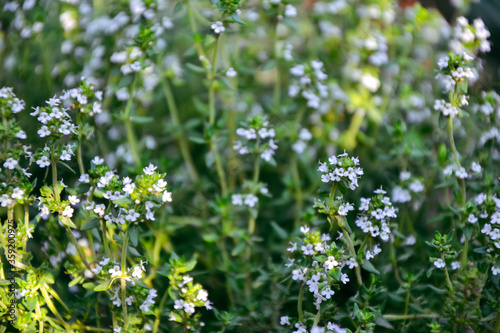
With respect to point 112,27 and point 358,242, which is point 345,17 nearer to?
point 112,27

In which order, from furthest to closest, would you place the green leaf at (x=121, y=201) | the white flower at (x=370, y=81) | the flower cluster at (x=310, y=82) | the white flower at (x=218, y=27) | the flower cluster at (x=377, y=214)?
1. the white flower at (x=370, y=81)
2. the flower cluster at (x=310, y=82)
3. the white flower at (x=218, y=27)
4. the flower cluster at (x=377, y=214)
5. the green leaf at (x=121, y=201)

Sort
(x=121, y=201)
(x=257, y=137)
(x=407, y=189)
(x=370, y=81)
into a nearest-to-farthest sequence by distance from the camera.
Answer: (x=121, y=201) < (x=257, y=137) < (x=407, y=189) < (x=370, y=81)

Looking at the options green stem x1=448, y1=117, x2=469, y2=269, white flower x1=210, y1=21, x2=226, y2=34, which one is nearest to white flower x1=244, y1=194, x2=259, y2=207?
white flower x1=210, y1=21, x2=226, y2=34

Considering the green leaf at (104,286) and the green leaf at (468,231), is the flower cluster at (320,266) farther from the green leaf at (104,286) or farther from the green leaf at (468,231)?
the green leaf at (104,286)

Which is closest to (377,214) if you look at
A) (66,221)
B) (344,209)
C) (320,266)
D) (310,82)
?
(344,209)

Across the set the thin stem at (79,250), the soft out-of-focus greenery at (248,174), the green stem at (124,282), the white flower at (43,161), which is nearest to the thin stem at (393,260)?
the soft out-of-focus greenery at (248,174)

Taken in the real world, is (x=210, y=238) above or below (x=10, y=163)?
below

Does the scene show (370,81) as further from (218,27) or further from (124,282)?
(124,282)

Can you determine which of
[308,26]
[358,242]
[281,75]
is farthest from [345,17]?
[358,242]
